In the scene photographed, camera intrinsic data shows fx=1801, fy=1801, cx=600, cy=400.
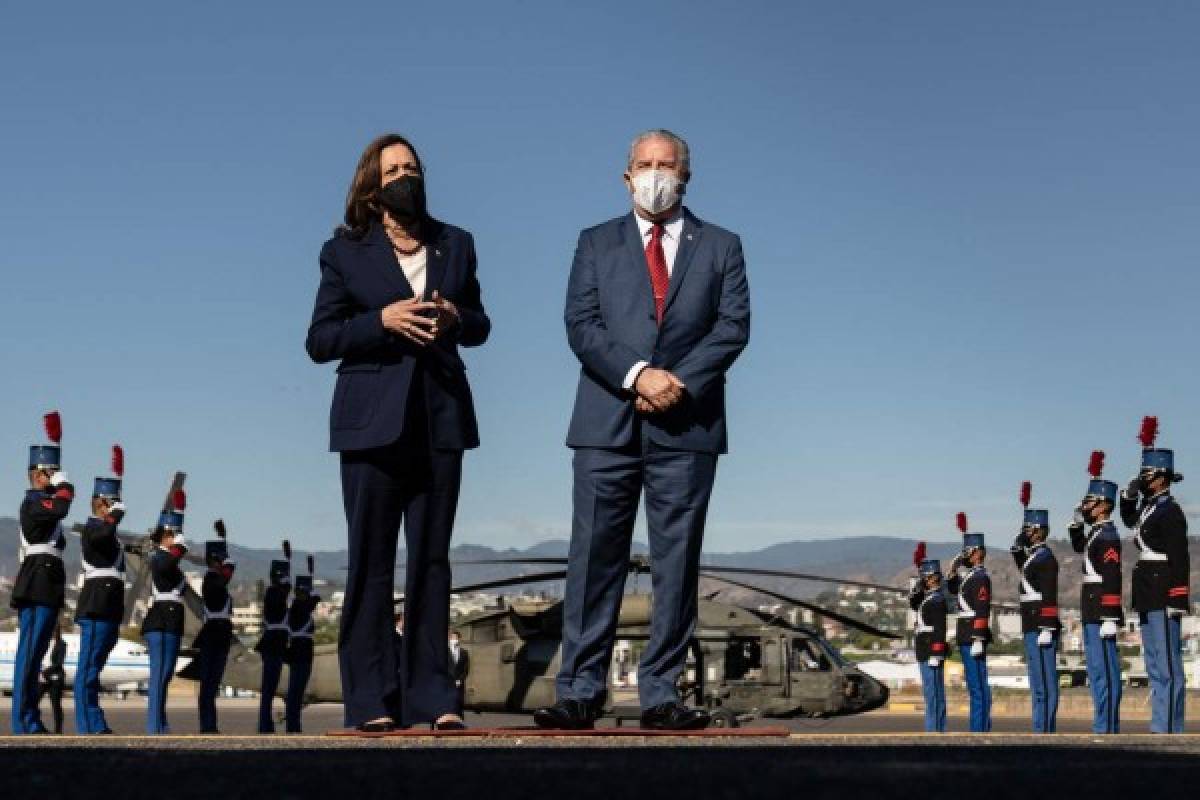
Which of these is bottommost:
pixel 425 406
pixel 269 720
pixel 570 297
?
pixel 269 720

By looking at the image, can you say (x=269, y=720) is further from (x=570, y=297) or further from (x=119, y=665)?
(x=119, y=665)

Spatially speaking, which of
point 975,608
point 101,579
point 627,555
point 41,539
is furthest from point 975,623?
point 627,555

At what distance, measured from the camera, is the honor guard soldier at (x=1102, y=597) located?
42.8 feet

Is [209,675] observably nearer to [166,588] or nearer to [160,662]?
[160,662]

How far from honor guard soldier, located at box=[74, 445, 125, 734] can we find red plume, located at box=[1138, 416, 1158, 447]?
7.42 meters

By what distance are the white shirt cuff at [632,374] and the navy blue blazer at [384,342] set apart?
0.55 meters

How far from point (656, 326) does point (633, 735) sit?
160 centimetres

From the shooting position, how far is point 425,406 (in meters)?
6.11

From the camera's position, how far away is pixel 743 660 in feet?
67.6

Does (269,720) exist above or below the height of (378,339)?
below

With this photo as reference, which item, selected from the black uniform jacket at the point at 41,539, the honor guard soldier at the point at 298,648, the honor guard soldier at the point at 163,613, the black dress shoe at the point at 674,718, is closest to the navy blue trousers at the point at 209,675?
the honor guard soldier at the point at 163,613

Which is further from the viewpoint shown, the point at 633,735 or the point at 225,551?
the point at 225,551

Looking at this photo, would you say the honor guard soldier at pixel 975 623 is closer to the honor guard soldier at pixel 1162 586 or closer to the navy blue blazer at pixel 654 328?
the honor guard soldier at pixel 1162 586

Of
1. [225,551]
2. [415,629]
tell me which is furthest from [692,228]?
[225,551]
